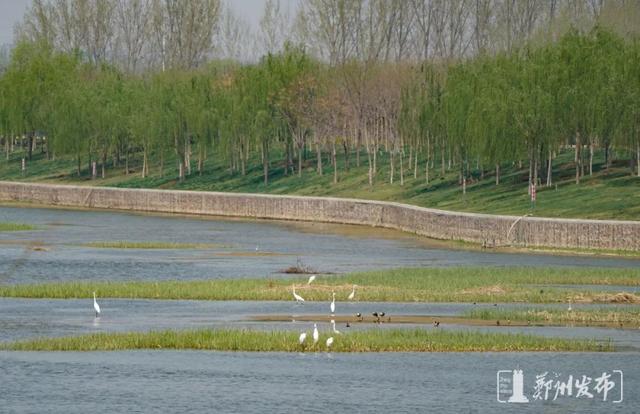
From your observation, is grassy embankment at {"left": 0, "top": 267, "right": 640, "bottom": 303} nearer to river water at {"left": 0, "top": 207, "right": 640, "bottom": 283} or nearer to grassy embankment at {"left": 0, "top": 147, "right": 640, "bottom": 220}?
river water at {"left": 0, "top": 207, "right": 640, "bottom": 283}

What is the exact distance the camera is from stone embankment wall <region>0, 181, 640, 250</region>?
69.9 m

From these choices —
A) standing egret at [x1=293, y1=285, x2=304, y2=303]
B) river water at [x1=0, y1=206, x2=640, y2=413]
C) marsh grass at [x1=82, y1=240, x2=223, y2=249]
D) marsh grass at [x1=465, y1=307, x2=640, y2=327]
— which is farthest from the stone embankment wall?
marsh grass at [x1=465, y1=307, x2=640, y2=327]

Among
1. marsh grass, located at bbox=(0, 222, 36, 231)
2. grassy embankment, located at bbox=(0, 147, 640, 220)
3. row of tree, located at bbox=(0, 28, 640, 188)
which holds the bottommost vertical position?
marsh grass, located at bbox=(0, 222, 36, 231)

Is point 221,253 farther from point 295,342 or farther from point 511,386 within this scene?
point 511,386

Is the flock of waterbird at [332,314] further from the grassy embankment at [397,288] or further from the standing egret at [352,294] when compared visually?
the grassy embankment at [397,288]

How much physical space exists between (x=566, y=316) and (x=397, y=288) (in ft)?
30.4

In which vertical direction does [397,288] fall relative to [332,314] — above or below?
below

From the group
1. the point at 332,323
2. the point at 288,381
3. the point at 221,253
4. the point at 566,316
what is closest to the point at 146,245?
the point at 221,253

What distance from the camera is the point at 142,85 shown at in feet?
468

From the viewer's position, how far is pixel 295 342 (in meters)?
37.3

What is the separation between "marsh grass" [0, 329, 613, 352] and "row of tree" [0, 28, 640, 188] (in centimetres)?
4821

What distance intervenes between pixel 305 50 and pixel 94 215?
27.8 metres

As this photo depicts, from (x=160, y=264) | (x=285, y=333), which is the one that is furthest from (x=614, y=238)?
(x=285, y=333)

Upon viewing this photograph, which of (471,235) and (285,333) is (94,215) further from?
(285,333)
